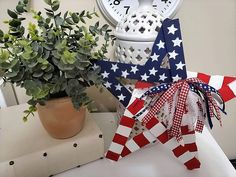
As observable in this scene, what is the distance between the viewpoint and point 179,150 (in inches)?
20.7

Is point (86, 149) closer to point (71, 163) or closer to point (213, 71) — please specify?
point (71, 163)

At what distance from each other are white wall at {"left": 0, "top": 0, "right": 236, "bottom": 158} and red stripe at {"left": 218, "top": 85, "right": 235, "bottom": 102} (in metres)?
0.40

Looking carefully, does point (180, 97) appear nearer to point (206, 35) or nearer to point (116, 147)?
point (116, 147)

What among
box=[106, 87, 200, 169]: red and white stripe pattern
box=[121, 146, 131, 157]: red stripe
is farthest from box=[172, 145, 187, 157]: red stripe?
box=[121, 146, 131, 157]: red stripe

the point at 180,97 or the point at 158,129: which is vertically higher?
the point at 180,97

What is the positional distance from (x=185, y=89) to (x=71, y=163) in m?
0.31

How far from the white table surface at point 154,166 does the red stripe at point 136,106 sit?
149 millimetres

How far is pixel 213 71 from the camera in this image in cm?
92

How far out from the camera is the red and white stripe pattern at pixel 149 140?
1.65 ft

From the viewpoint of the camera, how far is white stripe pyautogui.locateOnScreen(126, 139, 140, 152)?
55 centimetres

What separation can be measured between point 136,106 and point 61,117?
17cm

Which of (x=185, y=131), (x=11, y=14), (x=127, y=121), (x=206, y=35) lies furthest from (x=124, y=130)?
(x=206, y=35)

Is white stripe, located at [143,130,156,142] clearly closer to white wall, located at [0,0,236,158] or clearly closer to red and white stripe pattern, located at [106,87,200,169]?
red and white stripe pattern, located at [106,87,200,169]

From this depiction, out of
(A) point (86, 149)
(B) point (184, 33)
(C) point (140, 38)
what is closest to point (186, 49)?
(B) point (184, 33)
